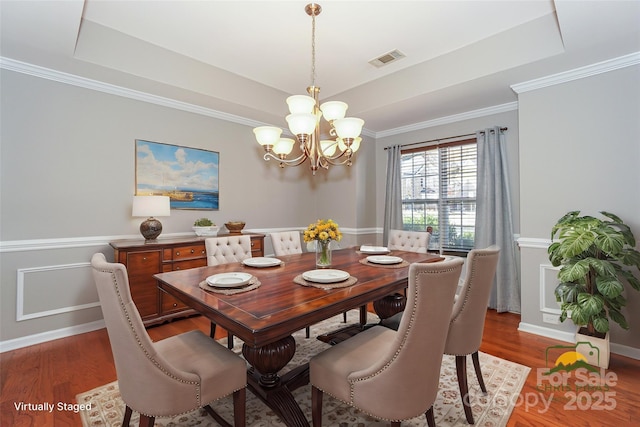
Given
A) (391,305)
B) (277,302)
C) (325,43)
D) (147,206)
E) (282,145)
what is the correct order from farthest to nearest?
(147,206), (325,43), (391,305), (282,145), (277,302)

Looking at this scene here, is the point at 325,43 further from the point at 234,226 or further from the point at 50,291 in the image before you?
the point at 50,291

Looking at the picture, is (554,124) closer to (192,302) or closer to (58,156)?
(192,302)

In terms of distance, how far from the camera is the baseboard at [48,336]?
2668mm

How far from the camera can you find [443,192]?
14.4ft

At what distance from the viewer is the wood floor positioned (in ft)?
5.92

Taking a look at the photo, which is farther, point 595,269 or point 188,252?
point 188,252

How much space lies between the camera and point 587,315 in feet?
7.59

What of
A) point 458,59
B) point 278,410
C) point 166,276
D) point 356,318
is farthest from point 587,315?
point 166,276

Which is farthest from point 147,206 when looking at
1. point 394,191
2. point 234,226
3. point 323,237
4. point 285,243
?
point 394,191

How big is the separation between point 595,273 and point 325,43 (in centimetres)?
325

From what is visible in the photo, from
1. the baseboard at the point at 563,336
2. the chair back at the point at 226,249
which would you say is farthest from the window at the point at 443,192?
the chair back at the point at 226,249

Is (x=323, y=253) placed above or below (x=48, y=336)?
above

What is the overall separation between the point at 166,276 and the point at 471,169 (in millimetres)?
3986

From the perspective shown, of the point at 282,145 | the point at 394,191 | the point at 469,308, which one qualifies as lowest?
the point at 469,308
